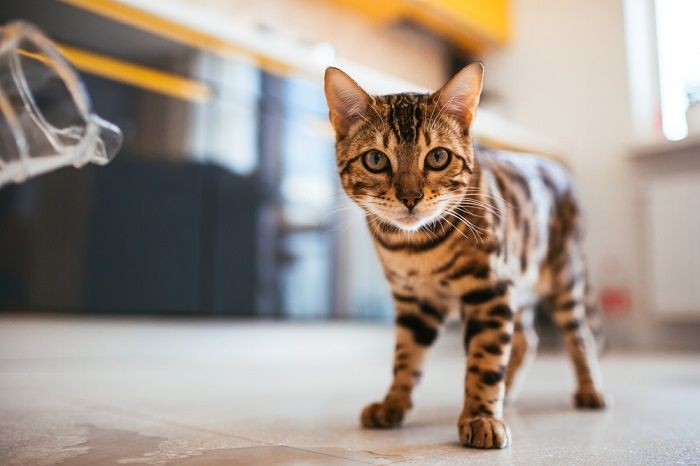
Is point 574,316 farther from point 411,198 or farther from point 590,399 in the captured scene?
point 411,198

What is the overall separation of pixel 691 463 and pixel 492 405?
0.30 m

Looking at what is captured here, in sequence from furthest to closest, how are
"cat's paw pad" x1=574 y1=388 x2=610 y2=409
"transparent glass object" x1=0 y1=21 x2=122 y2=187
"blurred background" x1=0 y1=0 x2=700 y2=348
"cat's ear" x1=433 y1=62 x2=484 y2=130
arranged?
"blurred background" x1=0 y1=0 x2=700 y2=348, "cat's paw pad" x1=574 y1=388 x2=610 y2=409, "cat's ear" x1=433 y1=62 x2=484 y2=130, "transparent glass object" x1=0 y1=21 x2=122 y2=187

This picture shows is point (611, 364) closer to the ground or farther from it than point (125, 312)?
closer to the ground

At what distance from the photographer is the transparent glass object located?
997 millimetres

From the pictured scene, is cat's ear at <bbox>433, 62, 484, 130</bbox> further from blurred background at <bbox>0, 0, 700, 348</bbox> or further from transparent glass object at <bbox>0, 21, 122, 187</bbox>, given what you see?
blurred background at <bbox>0, 0, 700, 348</bbox>

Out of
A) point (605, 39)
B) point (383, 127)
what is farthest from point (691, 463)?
point (605, 39)

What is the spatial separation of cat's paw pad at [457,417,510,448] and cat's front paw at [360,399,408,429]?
7.2 inches

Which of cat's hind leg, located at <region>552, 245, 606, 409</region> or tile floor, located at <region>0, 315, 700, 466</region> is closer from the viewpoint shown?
→ tile floor, located at <region>0, 315, 700, 466</region>

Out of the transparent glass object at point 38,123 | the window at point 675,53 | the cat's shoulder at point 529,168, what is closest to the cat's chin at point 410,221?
the cat's shoulder at point 529,168

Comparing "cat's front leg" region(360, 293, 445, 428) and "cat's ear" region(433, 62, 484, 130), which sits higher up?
"cat's ear" region(433, 62, 484, 130)

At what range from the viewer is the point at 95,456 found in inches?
33.6

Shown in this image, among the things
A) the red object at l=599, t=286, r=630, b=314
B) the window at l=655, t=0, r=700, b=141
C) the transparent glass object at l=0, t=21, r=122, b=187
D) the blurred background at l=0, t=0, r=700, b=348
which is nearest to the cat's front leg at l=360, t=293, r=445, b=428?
the transparent glass object at l=0, t=21, r=122, b=187

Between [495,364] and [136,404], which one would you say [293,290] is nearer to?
[136,404]

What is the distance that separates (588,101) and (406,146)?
2.96 metres
